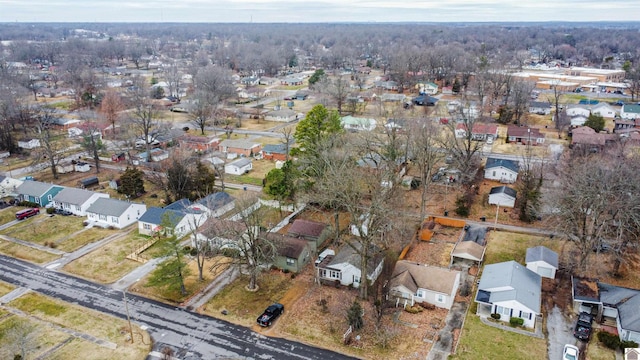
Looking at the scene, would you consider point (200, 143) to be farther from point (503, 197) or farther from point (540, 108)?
point (540, 108)

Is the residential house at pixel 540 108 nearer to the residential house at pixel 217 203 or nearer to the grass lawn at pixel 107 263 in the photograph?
the residential house at pixel 217 203

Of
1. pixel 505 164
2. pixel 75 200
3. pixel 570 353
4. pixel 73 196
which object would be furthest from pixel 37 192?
pixel 505 164

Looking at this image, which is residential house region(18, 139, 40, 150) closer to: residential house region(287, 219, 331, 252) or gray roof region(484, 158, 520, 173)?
residential house region(287, 219, 331, 252)

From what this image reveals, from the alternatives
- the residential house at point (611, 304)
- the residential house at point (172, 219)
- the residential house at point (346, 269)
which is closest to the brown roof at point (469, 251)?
the residential house at point (346, 269)

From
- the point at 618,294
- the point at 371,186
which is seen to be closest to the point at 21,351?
the point at 371,186

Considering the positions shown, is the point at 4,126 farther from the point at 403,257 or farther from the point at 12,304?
the point at 403,257

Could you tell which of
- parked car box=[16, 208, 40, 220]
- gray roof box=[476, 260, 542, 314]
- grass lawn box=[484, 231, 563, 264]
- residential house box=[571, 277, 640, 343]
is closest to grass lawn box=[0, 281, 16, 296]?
parked car box=[16, 208, 40, 220]
